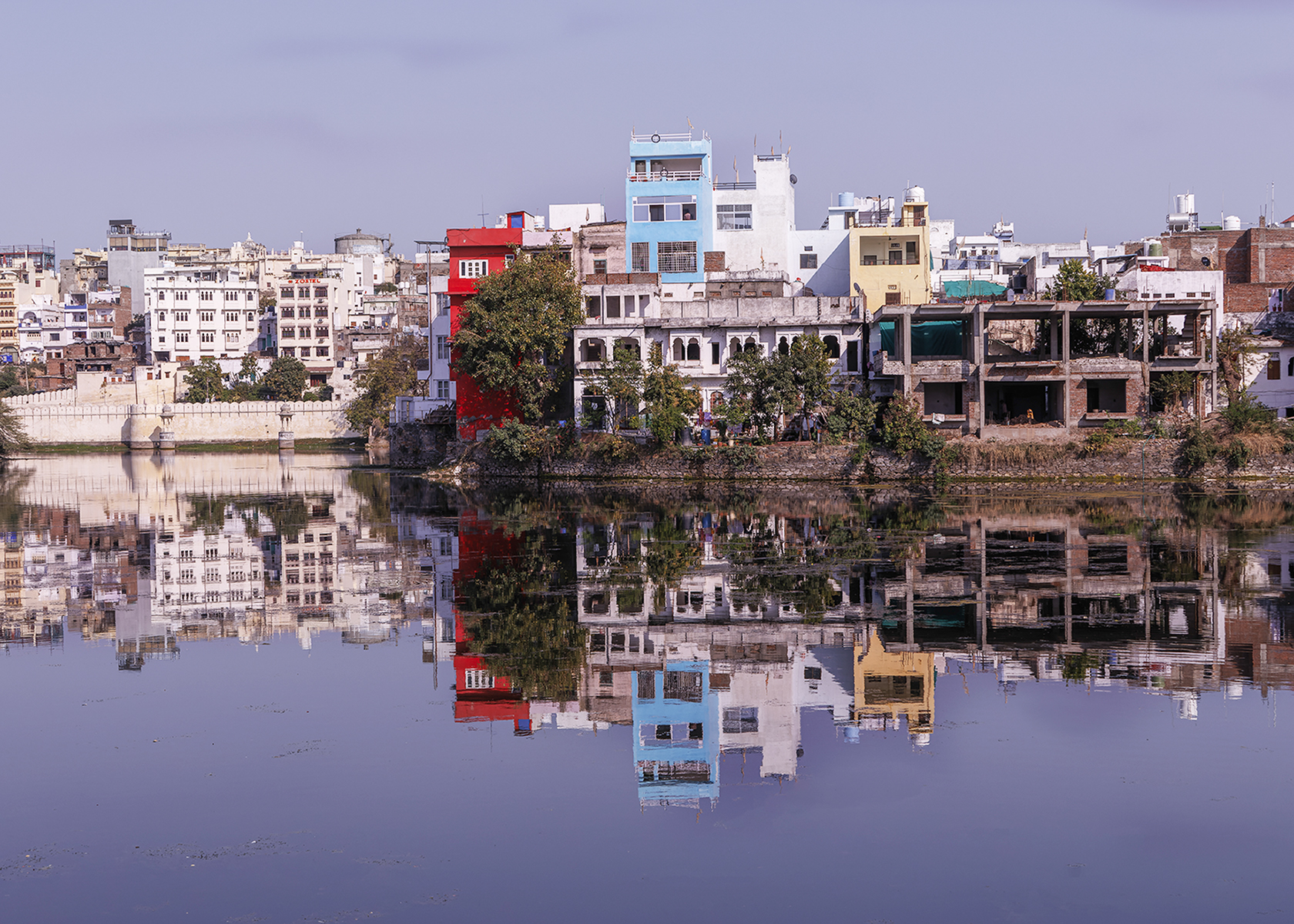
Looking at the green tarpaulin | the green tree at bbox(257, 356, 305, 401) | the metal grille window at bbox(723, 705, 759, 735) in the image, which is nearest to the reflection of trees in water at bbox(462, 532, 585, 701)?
the metal grille window at bbox(723, 705, 759, 735)

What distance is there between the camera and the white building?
11488cm

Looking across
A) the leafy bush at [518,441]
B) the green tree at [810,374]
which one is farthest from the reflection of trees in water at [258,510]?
the green tree at [810,374]

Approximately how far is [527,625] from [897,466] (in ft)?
102

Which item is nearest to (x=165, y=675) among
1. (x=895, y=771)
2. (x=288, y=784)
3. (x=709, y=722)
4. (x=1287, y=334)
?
(x=288, y=784)

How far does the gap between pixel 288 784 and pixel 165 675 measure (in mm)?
5996

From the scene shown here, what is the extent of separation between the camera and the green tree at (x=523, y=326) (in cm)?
5456

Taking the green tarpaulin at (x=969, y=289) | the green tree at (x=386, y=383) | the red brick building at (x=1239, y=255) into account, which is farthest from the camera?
the green tree at (x=386, y=383)

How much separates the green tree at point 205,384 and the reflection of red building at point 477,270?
51.3m

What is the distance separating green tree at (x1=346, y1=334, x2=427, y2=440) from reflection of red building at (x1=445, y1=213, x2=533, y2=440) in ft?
75.9

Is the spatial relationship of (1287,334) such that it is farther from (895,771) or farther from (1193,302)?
(895,771)

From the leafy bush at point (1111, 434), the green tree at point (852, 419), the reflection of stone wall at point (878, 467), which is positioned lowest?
the reflection of stone wall at point (878, 467)

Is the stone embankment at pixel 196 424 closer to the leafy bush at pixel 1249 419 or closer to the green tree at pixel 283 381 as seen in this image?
the green tree at pixel 283 381

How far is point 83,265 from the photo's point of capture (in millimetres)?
157625

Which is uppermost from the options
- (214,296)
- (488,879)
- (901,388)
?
(214,296)
